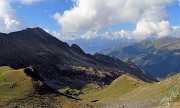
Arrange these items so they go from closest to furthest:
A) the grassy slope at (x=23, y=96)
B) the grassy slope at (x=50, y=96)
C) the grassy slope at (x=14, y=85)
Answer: the grassy slope at (x=50, y=96) < the grassy slope at (x=23, y=96) < the grassy slope at (x=14, y=85)

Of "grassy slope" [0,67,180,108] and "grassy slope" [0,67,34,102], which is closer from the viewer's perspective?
"grassy slope" [0,67,180,108]

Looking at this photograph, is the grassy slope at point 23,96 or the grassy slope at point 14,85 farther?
the grassy slope at point 14,85

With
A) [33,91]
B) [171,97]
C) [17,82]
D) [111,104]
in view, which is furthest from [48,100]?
[171,97]

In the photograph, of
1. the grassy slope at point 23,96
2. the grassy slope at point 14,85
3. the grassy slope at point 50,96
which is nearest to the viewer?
the grassy slope at point 50,96

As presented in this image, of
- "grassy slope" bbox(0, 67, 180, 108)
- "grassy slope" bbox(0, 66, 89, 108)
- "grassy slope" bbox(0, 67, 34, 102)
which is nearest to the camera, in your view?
"grassy slope" bbox(0, 67, 180, 108)

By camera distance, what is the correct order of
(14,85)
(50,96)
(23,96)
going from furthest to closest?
(14,85) < (50,96) < (23,96)

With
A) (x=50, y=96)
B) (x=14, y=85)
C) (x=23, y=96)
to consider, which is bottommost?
(x=50, y=96)

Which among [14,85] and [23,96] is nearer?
[23,96]

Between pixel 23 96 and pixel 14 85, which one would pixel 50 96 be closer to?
pixel 23 96

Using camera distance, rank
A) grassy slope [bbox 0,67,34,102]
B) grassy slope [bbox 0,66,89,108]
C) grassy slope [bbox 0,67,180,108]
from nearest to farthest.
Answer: grassy slope [bbox 0,67,180,108] → grassy slope [bbox 0,66,89,108] → grassy slope [bbox 0,67,34,102]

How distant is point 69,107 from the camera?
86125 millimetres

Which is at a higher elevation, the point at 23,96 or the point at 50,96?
the point at 23,96

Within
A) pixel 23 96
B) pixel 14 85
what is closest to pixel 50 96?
pixel 23 96

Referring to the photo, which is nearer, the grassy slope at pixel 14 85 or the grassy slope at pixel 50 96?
the grassy slope at pixel 50 96
